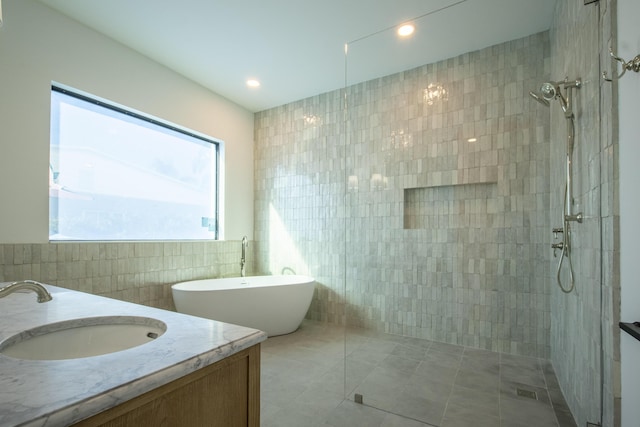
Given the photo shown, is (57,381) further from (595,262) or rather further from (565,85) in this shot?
(565,85)

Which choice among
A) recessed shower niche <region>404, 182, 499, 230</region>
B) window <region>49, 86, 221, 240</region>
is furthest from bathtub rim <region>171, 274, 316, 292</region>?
recessed shower niche <region>404, 182, 499, 230</region>

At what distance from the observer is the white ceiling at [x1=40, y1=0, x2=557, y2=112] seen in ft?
7.98

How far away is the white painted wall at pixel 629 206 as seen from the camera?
1168 mm

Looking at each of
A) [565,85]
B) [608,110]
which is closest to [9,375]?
[608,110]

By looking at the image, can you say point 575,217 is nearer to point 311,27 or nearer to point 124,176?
point 311,27

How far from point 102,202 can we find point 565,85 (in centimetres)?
380

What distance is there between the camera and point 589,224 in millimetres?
1606

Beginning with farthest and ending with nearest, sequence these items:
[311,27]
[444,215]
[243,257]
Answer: [243,257] < [311,27] < [444,215]

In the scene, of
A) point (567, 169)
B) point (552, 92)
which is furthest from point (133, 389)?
point (552, 92)

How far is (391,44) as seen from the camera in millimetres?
2533

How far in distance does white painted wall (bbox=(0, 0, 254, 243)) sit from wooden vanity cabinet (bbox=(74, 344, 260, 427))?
2.47 metres

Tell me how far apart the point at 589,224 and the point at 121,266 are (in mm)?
3575

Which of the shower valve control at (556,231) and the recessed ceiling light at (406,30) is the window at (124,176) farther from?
the shower valve control at (556,231)

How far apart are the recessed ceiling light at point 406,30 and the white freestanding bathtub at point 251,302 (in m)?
2.57
